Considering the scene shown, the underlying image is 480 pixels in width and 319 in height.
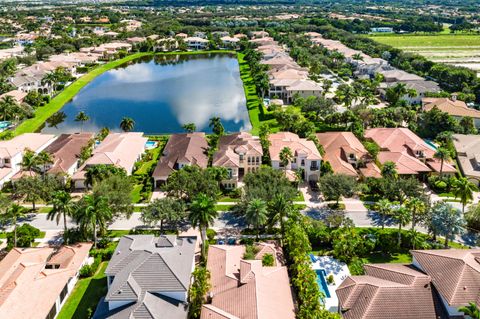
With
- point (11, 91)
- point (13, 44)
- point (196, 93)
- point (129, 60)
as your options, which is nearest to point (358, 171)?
point (196, 93)

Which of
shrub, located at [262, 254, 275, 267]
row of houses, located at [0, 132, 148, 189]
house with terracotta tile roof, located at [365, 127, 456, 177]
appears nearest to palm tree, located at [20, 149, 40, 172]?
row of houses, located at [0, 132, 148, 189]

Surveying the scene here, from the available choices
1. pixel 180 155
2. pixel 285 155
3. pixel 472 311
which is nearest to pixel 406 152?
pixel 285 155

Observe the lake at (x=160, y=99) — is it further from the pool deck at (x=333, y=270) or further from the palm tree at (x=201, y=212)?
the pool deck at (x=333, y=270)

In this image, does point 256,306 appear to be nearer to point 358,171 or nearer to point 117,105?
point 358,171

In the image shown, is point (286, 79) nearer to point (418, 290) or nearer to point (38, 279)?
point (418, 290)

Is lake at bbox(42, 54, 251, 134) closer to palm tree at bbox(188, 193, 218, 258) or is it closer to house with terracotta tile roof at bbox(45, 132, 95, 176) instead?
house with terracotta tile roof at bbox(45, 132, 95, 176)

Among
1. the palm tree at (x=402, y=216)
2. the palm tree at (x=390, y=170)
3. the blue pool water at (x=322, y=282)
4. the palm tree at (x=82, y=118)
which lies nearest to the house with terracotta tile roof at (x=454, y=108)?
the palm tree at (x=390, y=170)
